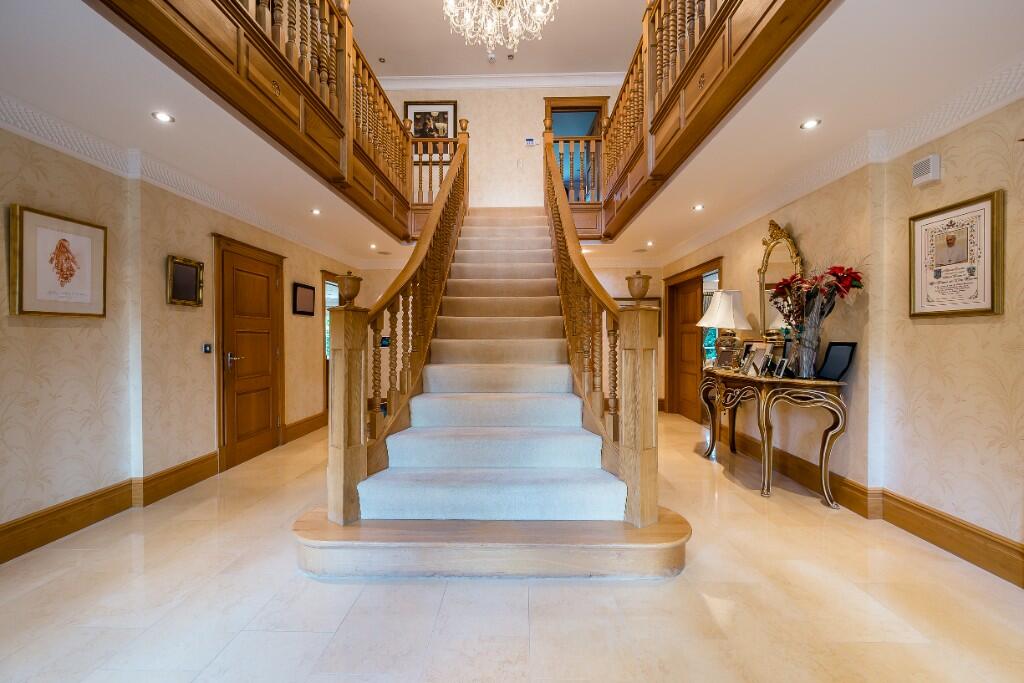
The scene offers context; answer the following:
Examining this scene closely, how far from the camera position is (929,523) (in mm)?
2377

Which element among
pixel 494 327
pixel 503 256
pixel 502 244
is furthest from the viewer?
pixel 502 244

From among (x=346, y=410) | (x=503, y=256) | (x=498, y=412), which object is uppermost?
(x=503, y=256)

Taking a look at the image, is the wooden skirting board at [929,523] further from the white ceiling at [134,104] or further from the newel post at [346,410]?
the white ceiling at [134,104]

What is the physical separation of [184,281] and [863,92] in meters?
4.38

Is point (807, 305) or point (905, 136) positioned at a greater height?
point (905, 136)

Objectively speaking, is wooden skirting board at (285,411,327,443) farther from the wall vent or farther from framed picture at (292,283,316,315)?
the wall vent

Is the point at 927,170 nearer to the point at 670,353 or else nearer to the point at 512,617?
the point at 512,617

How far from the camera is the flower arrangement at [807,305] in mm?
2822

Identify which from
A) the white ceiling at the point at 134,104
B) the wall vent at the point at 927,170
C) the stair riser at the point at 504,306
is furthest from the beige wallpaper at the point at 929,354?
the white ceiling at the point at 134,104

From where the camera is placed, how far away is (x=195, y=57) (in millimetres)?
1945

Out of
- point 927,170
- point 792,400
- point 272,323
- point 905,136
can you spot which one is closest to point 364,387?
point 792,400

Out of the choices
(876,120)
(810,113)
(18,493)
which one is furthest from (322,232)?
(876,120)

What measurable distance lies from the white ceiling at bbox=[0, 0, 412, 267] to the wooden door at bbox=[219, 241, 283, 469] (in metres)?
0.55

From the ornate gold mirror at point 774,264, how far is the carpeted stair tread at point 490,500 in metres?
2.27
